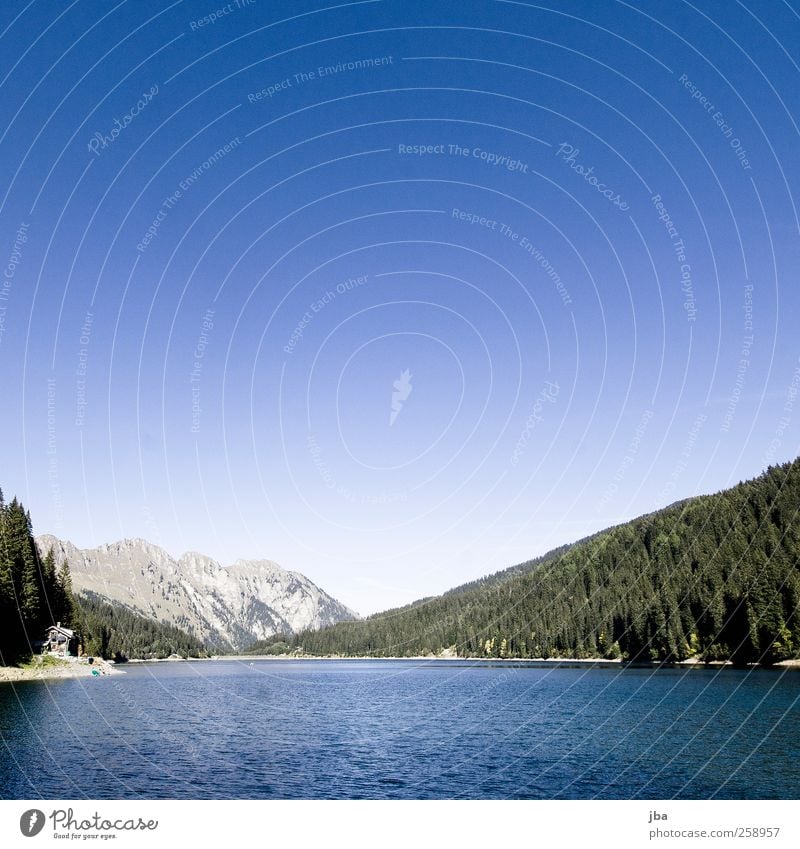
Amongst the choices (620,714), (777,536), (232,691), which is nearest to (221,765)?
(620,714)

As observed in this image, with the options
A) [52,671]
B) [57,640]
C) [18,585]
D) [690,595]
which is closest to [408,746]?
[18,585]

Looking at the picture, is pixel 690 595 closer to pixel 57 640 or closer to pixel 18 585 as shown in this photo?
pixel 18 585

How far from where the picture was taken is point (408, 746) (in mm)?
46625

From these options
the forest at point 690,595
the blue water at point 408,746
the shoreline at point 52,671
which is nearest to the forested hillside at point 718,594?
the forest at point 690,595

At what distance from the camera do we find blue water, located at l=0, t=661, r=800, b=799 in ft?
110

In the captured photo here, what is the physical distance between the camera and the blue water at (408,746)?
33.5 metres

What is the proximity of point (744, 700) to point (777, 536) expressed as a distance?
87477mm

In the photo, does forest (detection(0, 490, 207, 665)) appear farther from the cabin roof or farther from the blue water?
the blue water

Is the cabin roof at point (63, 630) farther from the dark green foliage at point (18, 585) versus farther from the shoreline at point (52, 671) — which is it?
the dark green foliage at point (18, 585)

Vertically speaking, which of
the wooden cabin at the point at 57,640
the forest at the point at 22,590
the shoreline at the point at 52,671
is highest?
the forest at the point at 22,590

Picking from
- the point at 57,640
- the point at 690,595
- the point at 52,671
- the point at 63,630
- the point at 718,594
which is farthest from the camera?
the point at 690,595

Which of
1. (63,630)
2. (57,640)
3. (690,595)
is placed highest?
(690,595)

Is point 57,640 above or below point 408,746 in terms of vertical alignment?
above

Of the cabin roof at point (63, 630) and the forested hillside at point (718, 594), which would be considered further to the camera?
the cabin roof at point (63, 630)
